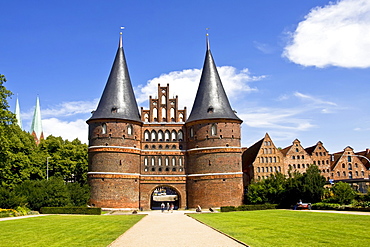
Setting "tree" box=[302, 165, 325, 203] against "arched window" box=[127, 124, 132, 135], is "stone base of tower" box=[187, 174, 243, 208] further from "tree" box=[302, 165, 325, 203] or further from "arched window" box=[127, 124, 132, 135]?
"arched window" box=[127, 124, 132, 135]

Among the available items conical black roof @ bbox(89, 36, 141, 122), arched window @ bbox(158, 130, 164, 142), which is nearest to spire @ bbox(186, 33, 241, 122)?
arched window @ bbox(158, 130, 164, 142)

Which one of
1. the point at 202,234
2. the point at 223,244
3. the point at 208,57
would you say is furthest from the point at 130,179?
the point at 223,244

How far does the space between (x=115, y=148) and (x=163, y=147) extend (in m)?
7.20

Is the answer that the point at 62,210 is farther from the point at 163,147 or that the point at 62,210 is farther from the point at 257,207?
the point at 257,207

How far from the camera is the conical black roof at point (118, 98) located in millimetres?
51344

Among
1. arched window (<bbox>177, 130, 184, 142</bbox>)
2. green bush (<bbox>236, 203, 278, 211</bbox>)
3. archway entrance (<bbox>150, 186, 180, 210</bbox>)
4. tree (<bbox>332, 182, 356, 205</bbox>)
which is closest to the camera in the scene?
tree (<bbox>332, 182, 356, 205</bbox>)

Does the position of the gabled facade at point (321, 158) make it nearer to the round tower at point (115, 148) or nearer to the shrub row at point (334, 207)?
the shrub row at point (334, 207)

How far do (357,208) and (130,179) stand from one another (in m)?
27.3

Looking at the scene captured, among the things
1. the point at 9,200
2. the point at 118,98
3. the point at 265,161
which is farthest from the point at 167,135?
the point at 265,161

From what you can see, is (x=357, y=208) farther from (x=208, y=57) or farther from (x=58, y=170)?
(x=58, y=170)

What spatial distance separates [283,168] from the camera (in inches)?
2776

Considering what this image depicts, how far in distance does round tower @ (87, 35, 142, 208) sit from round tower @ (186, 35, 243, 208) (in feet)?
24.5

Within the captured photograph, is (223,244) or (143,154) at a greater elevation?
(143,154)

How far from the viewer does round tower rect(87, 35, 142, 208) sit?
49.3 meters
